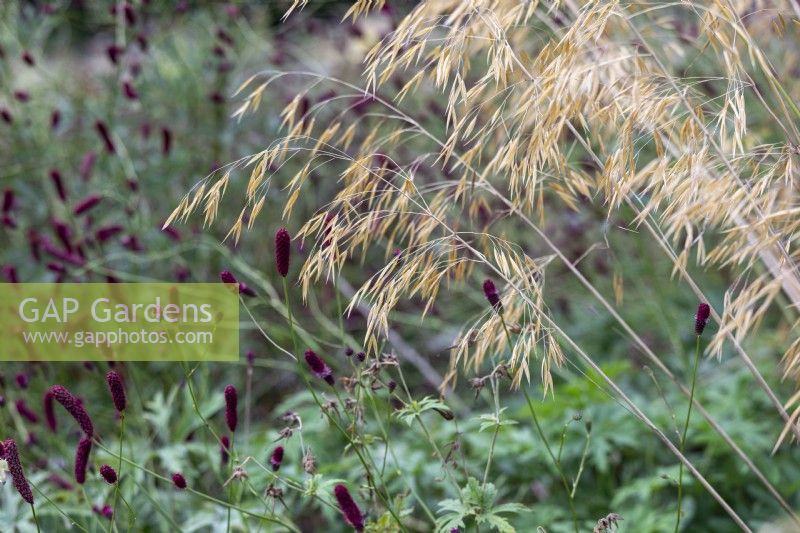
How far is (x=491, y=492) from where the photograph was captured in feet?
5.02

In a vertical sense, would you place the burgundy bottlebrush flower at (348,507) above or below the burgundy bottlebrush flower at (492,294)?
below

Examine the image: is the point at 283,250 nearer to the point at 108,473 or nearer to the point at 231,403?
the point at 231,403

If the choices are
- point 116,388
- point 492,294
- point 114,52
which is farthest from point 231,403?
point 114,52

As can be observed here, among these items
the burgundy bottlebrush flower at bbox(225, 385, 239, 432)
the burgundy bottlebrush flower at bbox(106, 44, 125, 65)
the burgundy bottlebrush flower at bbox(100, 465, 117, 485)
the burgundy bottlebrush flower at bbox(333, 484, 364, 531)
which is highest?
the burgundy bottlebrush flower at bbox(106, 44, 125, 65)

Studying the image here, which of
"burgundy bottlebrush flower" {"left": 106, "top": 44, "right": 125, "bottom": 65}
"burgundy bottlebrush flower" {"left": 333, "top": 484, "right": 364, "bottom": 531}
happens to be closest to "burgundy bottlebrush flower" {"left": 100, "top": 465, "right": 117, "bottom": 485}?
"burgundy bottlebrush flower" {"left": 333, "top": 484, "right": 364, "bottom": 531}

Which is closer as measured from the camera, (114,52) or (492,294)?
(492,294)

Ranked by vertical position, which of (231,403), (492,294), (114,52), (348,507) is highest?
(114,52)

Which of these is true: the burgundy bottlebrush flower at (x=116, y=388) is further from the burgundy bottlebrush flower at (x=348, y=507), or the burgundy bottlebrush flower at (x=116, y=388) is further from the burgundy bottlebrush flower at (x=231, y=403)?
the burgundy bottlebrush flower at (x=348, y=507)

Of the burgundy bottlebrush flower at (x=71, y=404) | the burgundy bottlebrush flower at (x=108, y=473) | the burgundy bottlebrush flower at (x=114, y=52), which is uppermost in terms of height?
the burgundy bottlebrush flower at (x=114, y=52)

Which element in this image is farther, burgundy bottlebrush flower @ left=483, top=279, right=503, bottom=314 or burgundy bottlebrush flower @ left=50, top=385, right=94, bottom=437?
burgundy bottlebrush flower @ left=483, top=279, right=503, bottom=314

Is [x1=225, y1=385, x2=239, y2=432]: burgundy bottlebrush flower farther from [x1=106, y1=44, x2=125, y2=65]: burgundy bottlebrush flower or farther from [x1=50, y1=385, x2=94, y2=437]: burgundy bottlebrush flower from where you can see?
[x1=106, y1=44, x2=125, y2=65]: burgundy bottlebrush flower

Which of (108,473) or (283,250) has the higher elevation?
(283,250)

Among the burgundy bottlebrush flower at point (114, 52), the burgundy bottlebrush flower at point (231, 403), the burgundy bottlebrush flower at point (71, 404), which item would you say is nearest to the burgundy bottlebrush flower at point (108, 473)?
the burgundy bottlebrush flower at point (71, 404)

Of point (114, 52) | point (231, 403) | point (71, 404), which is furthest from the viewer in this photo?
point (114, 52)
